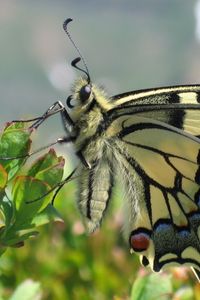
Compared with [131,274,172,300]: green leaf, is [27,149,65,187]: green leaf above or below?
above

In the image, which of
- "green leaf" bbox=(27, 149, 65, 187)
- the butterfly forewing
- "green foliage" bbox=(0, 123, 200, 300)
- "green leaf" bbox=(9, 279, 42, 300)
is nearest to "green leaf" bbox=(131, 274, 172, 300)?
"green foliage" bbox=(0, 123, 200, 300)

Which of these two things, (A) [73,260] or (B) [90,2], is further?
(B) [90,2]

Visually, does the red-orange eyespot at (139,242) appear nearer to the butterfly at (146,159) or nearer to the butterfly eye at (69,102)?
the butterfly at (146,159)

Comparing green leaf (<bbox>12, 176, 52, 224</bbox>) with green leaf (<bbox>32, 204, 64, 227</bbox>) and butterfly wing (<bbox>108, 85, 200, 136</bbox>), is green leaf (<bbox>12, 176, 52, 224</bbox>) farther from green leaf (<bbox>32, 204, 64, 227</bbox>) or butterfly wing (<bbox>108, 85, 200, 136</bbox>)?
butterfly wing (<bbox>108, 85, 200, 136</bbox>)

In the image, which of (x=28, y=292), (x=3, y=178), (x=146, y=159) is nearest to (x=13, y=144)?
(x=3, y=178)

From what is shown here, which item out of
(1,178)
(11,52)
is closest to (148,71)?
(11,52)

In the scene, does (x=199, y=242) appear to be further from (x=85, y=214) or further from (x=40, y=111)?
(x=40, y=111)

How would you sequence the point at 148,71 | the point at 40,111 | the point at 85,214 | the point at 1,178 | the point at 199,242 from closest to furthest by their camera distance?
the point at 1,178 < the point at 85,214 < the point at 199,242 < the point at 40,111 < the point at 148,71
